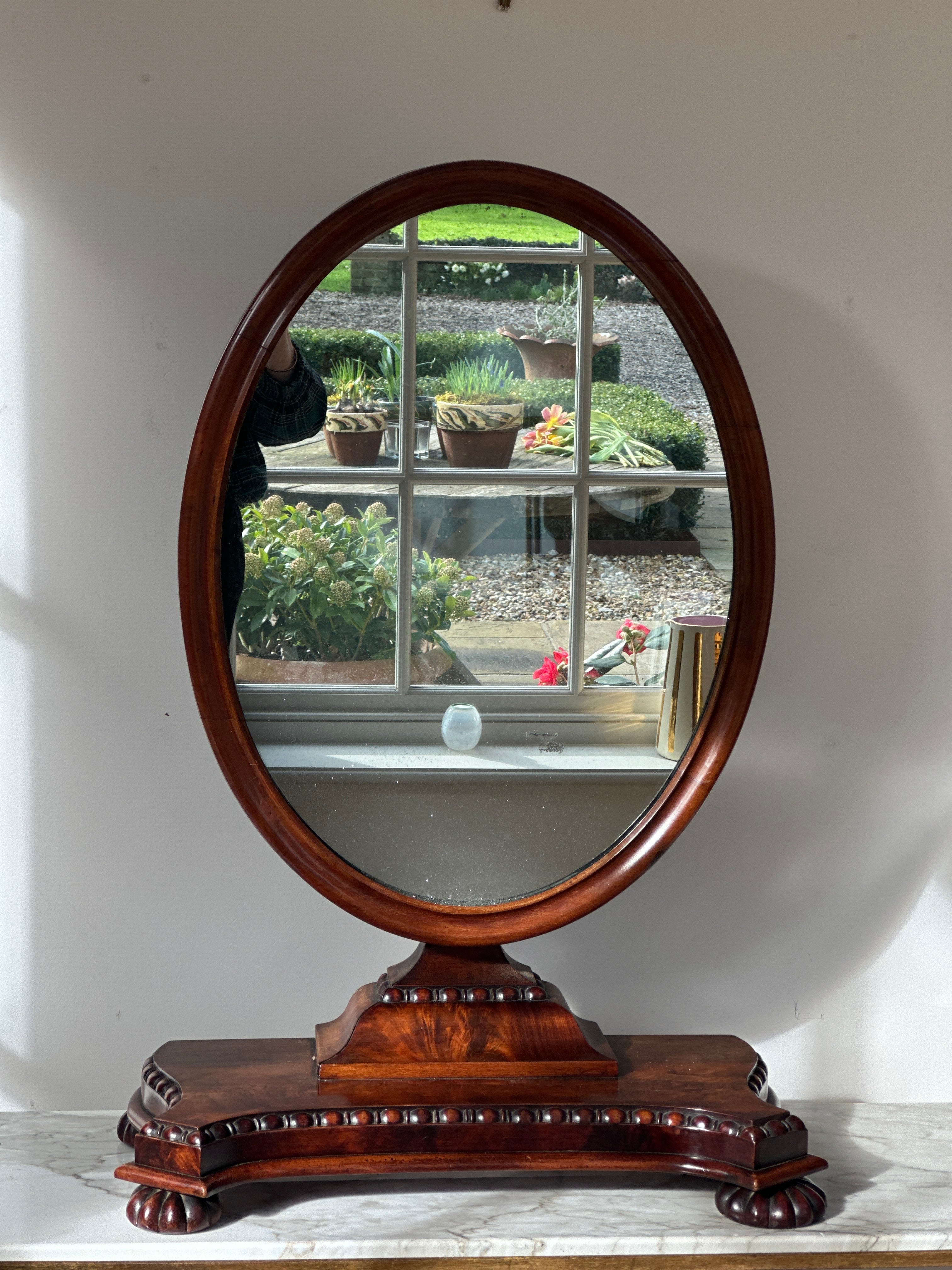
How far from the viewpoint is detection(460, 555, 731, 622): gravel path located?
102 centimetres

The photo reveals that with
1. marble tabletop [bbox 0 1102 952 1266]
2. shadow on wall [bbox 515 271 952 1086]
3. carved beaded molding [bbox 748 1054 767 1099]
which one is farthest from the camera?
shadow on wall [bbox 515 271 952 1086]

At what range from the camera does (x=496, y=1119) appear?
3.25 ft

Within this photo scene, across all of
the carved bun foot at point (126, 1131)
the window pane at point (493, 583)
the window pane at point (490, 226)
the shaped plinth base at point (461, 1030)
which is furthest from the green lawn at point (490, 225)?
the carved bun foot at point (126, 1131)

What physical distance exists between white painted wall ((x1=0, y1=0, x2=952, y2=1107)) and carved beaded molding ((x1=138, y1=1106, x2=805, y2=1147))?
256mm

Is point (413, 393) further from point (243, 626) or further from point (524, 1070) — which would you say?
point (524, 1070)

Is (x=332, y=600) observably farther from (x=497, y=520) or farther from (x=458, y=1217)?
(x=458, y=1217)

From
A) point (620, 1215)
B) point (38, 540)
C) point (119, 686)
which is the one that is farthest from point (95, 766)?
point (620, 1215)

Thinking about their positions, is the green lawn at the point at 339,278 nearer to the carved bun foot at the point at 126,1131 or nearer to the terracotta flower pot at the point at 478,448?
the terracotta flower pot at the point at 478,448

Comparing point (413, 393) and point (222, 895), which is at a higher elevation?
point (413, 393)

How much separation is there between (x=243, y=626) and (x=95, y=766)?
0.98 feet

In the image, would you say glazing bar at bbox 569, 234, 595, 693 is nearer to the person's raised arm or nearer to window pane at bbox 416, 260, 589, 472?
window pane at bbox 416, 260, 589, 472

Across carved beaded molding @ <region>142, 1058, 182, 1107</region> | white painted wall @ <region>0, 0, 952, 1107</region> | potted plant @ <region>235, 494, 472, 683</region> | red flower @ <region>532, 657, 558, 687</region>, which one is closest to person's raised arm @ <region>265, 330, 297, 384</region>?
potted plant @ <region>235, 494, 472, 683</region>

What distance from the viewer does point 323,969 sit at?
48.6 inches

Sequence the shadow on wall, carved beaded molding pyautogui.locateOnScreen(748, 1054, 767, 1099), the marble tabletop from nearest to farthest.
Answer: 1. the marble tabletop
2. carved beaded molding pyautogui.locateOnScreen(748, 1054, 767, 1099)
3. the shadow on wall
